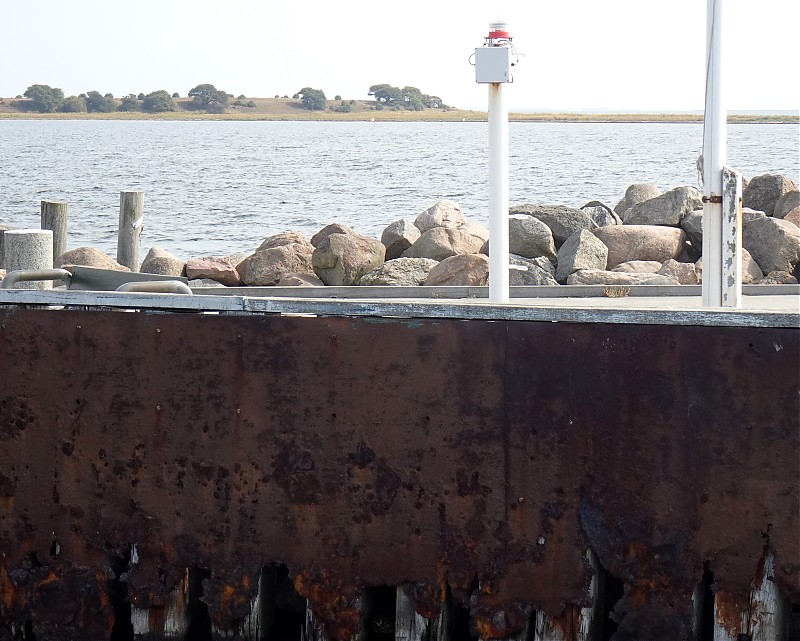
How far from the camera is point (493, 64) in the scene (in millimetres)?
7113

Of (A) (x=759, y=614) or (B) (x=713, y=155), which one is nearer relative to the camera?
(A) (x=759, y=614)

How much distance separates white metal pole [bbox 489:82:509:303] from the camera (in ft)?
23.6

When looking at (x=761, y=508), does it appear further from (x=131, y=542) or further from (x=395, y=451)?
(x=131, y=542)

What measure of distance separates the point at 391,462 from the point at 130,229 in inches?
491

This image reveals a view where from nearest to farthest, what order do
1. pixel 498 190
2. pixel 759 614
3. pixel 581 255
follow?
1. pixel 759 614
2. pixel 498 190
3. pixel 581 255

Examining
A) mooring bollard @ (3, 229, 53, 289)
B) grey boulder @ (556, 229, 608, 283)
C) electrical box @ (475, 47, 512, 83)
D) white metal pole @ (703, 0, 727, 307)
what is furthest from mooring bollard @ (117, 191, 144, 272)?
white metal pole @ (703, 0, 727, 307)

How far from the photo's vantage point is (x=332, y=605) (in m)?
4.27

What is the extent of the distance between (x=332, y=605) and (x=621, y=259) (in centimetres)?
1203

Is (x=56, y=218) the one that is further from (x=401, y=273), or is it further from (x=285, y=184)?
(x=285, y=184)

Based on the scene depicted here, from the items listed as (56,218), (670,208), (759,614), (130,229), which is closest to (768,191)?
(670,208)

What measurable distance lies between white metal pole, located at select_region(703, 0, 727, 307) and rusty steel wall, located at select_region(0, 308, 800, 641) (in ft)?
9.32

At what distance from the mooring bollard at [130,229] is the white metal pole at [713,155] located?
10.6m

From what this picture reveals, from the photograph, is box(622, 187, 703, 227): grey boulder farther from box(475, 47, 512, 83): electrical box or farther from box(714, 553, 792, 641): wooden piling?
box(714, 553, 792, 641): wooden piling

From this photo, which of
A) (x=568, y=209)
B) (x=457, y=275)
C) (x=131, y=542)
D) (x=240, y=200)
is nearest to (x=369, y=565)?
(x=131, y=542)
